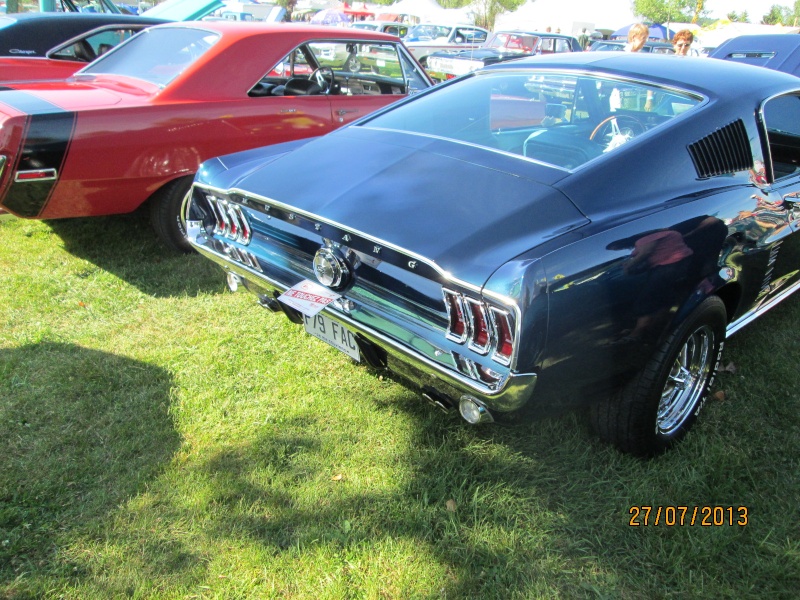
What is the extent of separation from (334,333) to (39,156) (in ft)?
7.28

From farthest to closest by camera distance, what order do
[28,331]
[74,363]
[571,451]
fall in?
[28,331] < [74,363] < [571,451]

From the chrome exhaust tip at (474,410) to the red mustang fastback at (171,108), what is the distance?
1232mm

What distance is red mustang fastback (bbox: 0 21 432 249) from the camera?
363 cm

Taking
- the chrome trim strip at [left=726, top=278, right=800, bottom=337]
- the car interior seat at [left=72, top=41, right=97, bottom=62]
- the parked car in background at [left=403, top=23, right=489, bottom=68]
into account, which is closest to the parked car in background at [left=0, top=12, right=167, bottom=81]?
the car interior seat at [left=72, top=41, right=97, bottom=62]

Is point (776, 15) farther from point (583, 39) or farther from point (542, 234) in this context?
point (542, 234)

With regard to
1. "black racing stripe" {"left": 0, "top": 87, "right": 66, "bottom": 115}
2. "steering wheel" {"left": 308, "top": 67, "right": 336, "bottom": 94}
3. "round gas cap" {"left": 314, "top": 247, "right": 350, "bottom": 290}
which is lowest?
"round gas cap" {"left": 314, "top": 247, "right": 350, "bottom": 290}

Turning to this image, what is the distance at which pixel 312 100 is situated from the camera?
16.1 ft

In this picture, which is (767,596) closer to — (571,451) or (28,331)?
(571,451)

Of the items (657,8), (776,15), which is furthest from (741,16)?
(657,8)

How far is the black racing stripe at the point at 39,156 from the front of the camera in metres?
3.51

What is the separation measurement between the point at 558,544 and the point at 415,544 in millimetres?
506

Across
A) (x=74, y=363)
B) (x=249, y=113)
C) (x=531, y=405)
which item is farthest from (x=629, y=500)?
(x=249, y=113)

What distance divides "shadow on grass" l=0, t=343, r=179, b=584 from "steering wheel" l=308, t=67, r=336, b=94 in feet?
9.11

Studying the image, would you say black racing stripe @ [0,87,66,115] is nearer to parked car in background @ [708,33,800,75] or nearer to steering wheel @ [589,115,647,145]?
steering wheel @ [589,115,647,145]
